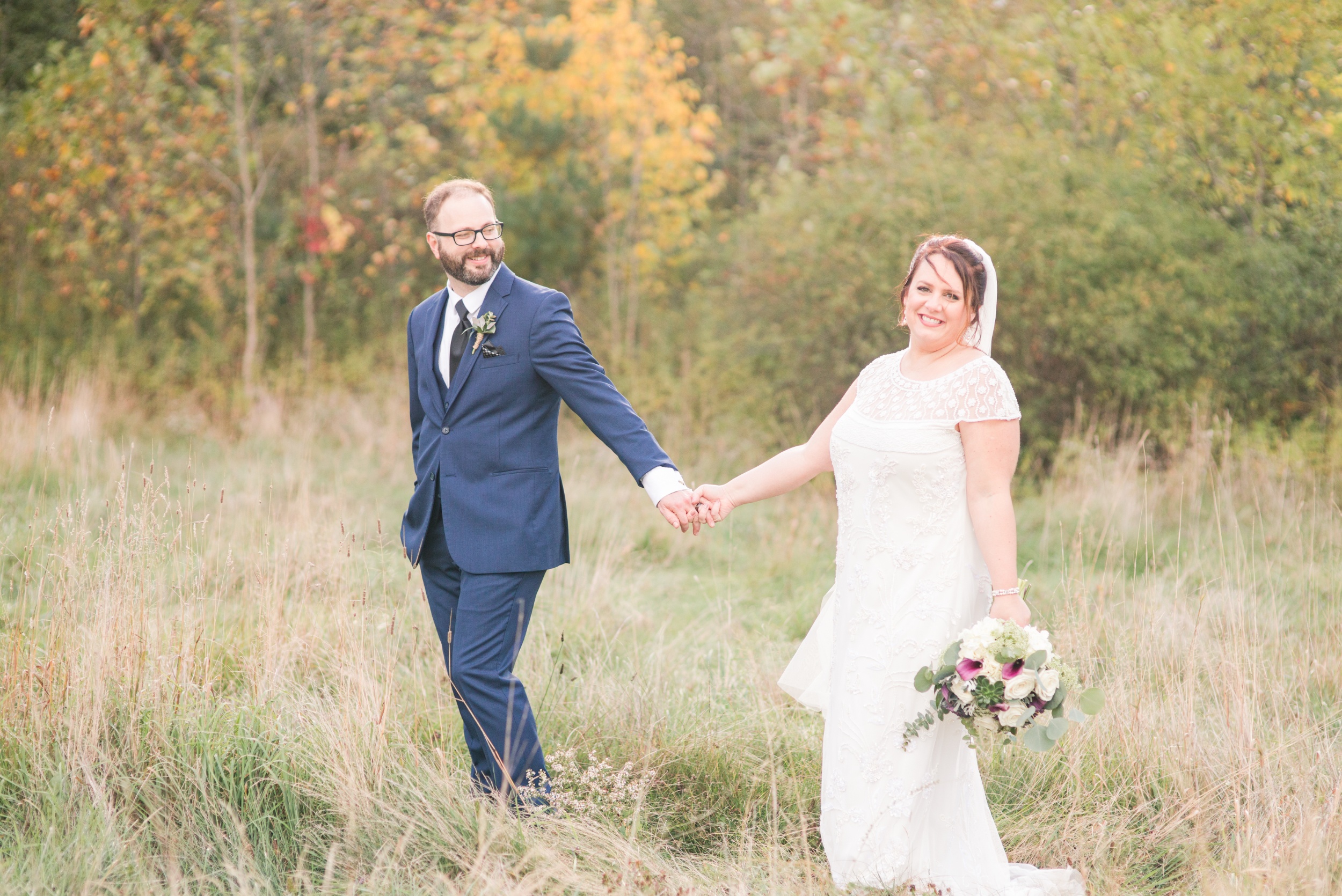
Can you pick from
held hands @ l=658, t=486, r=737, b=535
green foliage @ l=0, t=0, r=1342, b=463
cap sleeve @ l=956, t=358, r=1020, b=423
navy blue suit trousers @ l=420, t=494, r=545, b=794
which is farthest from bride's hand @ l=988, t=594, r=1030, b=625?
green foliage @ l=0, t=0, r=1342, b=463

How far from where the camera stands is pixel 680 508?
3.83 metres

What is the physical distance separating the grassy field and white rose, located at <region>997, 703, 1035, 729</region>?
2.42 ft

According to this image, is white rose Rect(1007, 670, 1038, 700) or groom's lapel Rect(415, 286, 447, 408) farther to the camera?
groom's lapel Rect(415, 286, 447, 408)

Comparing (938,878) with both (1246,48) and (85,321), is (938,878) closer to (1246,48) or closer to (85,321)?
(1246,48)

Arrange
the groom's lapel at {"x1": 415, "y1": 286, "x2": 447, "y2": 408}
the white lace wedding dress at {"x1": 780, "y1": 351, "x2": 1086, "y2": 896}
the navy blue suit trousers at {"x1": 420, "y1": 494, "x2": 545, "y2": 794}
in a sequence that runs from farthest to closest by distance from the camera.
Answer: the groom's lapel at {"x1": 415, "y1": 286, "x2": 447, "y2": 408} → the navy blue suit trousers at {"x1": 420, "y1": 494, "x2": 545, "y2": 794} → the white lace wedding dress at {"x1": 780, "y1": 351, "x2": 1086, "y2": 896}

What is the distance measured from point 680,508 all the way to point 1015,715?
4.22 feet

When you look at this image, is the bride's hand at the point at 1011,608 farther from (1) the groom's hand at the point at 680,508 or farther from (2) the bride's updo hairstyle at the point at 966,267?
(1) the groom's hand at the point at 680,508

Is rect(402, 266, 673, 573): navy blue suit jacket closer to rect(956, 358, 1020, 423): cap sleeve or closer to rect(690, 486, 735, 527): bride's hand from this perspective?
rect(690, 486, 735, 527): bride's hand

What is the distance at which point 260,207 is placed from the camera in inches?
521

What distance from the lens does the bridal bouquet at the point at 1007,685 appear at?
3004 millimetres

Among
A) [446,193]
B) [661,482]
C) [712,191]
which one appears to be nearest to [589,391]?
[661,482]

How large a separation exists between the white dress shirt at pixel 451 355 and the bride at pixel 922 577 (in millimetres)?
608

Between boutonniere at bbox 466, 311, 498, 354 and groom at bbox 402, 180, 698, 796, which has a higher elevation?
boutonniere at bbox 466, 311, 498, 354

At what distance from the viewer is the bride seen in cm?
320
